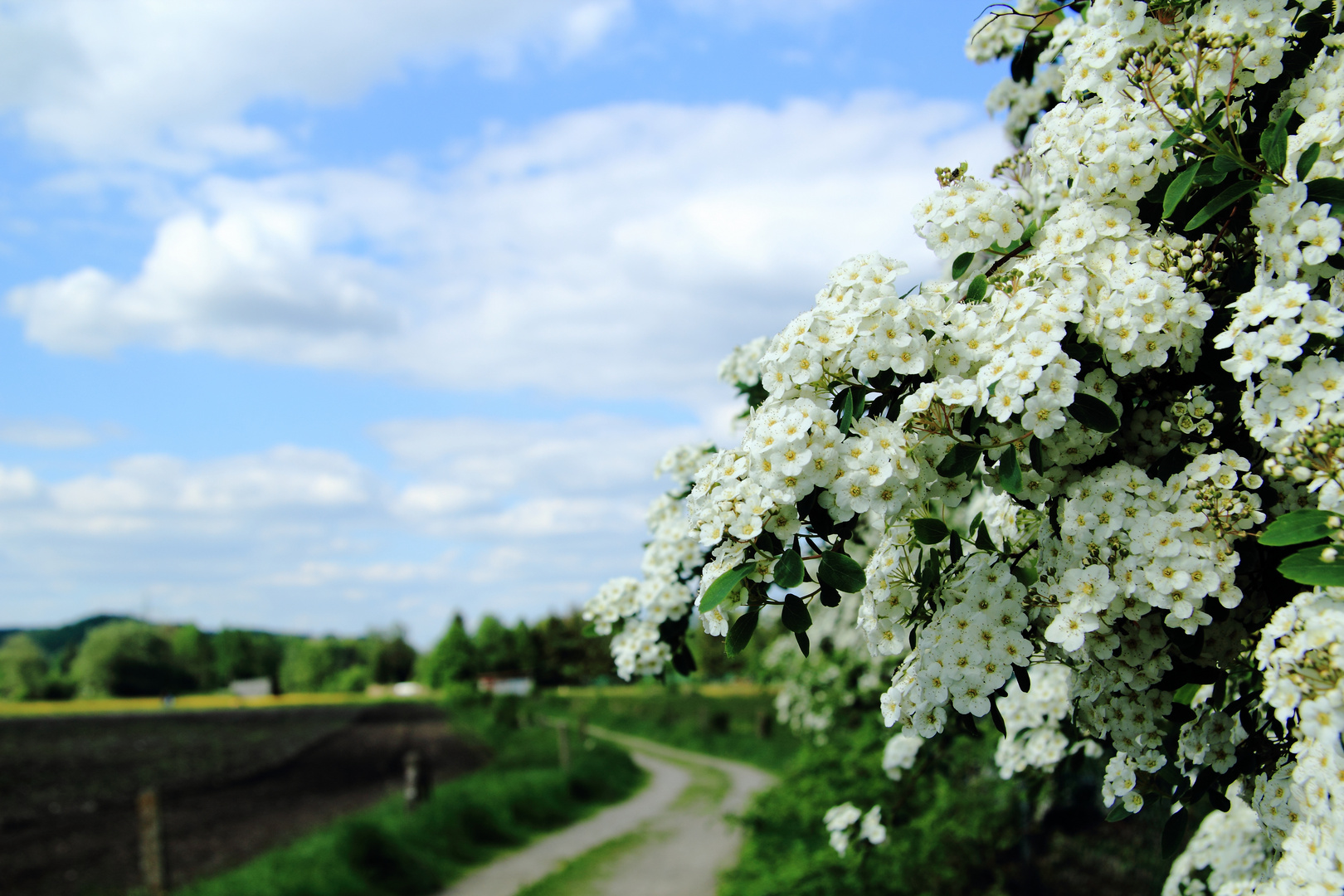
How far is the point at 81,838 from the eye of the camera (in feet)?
49.0

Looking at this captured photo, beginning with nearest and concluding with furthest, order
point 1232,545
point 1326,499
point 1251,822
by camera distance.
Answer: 1. point 1326,499
2. point 1232,545
3. point 1251,822

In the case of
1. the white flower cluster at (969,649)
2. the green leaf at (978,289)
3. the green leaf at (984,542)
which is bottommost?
the white flower cluster at (969,649)

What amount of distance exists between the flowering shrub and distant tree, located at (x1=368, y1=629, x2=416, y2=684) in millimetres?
95970

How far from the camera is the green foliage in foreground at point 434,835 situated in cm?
922

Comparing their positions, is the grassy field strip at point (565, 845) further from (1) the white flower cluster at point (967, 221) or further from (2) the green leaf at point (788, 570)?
(1) the white flower cluster at point (967, 221)

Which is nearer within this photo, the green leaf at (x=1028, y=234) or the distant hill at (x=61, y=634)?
the green leaf at (x=1028, y=234)

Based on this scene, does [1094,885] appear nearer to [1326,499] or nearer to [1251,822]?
[1251,822]

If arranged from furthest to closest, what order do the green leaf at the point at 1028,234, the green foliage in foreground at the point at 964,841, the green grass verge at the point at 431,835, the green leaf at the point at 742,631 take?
1. the green grass verge at the point at 431,835
2. the green foliage in foreground at the point at 964,841
3. the green leaf at the point at 1028,234
4. the green leaf at the point at 742,631

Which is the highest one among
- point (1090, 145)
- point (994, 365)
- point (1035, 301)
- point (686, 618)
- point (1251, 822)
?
point (1090, 145)

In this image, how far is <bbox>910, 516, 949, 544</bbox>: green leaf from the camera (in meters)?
2.32

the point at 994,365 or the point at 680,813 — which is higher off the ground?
the point at 994,365

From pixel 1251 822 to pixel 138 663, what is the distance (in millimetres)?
83819

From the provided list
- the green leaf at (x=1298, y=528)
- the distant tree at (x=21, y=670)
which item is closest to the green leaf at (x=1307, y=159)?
the green leaf at (x=1298, y=528)

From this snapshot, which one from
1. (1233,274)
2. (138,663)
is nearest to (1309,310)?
(1233,274)
